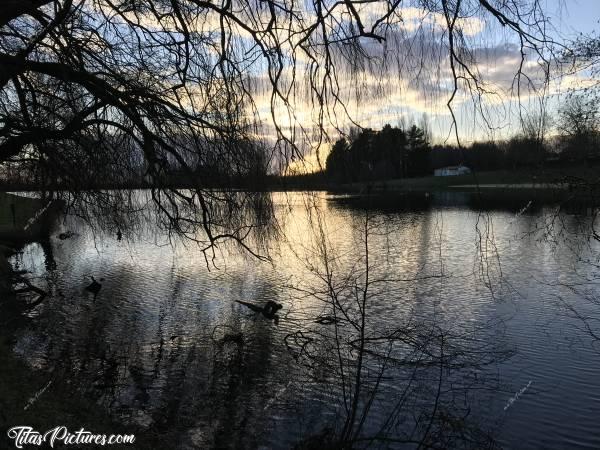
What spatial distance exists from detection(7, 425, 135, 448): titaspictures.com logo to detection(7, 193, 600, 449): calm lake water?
76 cm

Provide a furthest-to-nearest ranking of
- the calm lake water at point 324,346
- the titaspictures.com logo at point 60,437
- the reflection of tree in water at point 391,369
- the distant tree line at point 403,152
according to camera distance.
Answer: the calm lake water at point 324,346, the reflection of tree in water at point 391,369, the titaspictures.com logo at point 60,437, the distant tree line at point 403,152

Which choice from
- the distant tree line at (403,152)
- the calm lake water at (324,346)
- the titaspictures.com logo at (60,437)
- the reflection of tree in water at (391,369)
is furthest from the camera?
the calm lake water at (324,346)

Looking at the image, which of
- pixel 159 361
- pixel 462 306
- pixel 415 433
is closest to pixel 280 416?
pixel 415 433

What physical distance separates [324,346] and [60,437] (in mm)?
4939

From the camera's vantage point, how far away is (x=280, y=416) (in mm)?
6453

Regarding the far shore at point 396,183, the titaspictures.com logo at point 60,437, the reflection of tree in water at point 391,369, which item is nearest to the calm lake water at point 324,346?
the reflection of tree in water at point 391,369

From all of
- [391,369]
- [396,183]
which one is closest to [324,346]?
[391,369]

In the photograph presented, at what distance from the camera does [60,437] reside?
14.7 feet

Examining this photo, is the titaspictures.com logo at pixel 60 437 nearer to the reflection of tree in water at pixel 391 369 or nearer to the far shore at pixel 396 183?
the reflection of tree in water at pixel 391 369

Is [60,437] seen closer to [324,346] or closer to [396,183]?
[396,183]

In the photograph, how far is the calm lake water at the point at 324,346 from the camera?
19.4ft

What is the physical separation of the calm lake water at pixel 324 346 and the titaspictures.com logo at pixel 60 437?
2.49 ft

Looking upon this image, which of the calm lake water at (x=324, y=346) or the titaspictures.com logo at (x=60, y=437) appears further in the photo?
the calm lake water at (x=324, y=346)

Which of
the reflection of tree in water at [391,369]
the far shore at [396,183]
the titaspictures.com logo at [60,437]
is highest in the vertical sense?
the far shore at [396,183]
